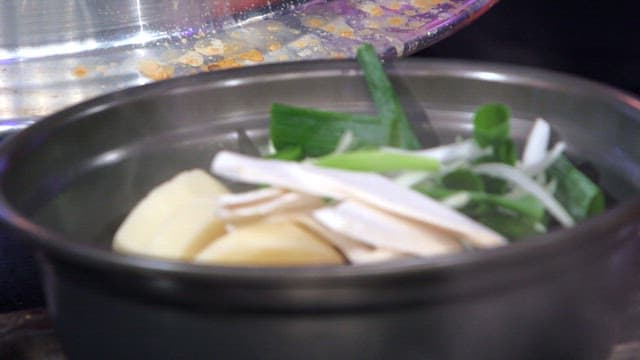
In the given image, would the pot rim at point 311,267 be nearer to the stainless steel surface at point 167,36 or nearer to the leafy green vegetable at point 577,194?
the leafy green vegetable at point 577,194

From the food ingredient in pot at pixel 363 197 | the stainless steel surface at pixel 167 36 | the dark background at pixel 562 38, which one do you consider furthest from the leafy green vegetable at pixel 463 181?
the dark background at pixel 562 38

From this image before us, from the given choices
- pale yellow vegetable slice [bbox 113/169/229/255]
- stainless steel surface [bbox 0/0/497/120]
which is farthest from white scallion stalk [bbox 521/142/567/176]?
stainless steel surface [bbox 0/0/497/120]

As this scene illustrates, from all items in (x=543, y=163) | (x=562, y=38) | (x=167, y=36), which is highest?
(x=543, y=163)

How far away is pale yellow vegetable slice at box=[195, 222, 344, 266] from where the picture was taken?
598 millimetres

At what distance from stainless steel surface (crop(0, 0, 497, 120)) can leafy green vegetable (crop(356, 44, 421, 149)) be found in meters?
0.55

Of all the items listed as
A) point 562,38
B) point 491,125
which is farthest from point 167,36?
point 562,38

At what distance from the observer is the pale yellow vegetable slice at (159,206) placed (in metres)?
0.70

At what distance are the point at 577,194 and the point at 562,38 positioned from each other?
1.61 meters

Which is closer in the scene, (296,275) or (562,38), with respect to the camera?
(296,275)

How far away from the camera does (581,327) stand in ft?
1.98

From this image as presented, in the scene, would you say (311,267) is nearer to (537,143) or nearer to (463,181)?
(463,181)

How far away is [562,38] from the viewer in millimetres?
2236

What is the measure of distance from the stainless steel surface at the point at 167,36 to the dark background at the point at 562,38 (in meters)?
0.61

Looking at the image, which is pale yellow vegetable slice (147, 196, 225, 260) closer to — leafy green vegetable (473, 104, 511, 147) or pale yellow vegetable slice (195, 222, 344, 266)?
pale yellow vegetable slice (195, 222, 344, 266)
